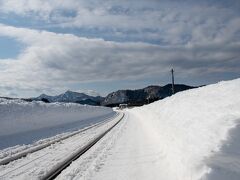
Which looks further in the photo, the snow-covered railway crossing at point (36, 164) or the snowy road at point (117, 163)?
the snow-covered railway crossing at point (36, 164)

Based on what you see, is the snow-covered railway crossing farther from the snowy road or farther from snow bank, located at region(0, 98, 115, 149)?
snow bank, located at region(0, 98, 115, 149)

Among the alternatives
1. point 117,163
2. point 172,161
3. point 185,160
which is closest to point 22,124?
point 117,163

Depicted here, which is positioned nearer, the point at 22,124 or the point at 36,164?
the point at 36,164

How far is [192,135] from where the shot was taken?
9.03 meters

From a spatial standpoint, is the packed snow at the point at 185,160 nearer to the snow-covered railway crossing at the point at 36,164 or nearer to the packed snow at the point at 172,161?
the packed snow at the point at 172,161

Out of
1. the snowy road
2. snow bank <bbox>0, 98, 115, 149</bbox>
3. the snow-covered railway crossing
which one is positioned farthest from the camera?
snow bank <bbox>0, 98, 115, 149</bbox>

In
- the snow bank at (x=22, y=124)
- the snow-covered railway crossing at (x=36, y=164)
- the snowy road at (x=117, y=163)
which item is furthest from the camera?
the snow bank at (x=22, y=124)

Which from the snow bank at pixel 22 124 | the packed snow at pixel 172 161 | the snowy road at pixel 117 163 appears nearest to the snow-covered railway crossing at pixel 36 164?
the packed snow at pixel 172 161

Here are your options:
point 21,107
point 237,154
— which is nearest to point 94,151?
point 237,154

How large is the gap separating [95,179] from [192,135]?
273 cm

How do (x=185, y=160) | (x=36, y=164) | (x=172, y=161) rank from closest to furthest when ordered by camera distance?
(x=185, y=160) → (x=172, y=161) → (x=36, y=164)

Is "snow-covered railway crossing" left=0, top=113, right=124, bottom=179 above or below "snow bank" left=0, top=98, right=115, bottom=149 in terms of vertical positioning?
below

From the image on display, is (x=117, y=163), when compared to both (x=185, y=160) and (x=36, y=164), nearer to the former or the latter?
(x=36, y=164)

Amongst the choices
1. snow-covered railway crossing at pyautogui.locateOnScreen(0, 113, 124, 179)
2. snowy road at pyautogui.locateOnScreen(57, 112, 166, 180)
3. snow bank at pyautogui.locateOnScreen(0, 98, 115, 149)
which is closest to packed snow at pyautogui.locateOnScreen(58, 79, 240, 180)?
snowy road at pyautogui.locateOnScreen(57, 112, 166, 180)
